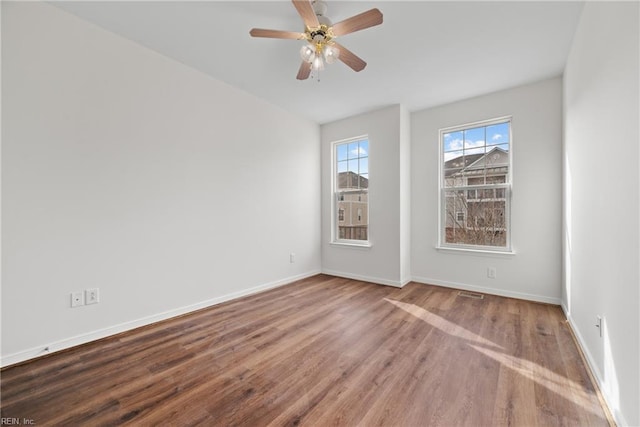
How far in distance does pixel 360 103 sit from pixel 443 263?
2662 millimetres

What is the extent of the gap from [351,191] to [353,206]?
26 centimetres

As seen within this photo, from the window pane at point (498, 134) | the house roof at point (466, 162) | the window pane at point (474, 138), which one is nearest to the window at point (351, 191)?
the house roof at point (466, 162)

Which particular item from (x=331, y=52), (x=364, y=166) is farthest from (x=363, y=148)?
(x=331, y=52)

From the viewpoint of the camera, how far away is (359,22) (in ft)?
6.23

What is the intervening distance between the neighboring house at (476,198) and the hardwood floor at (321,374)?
1.20 metres

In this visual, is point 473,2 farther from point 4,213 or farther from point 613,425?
point 4,213

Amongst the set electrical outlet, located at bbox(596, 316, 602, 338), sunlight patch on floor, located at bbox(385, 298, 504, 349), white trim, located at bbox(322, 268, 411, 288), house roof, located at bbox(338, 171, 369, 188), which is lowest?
sunlight patch on floor, located at bbox(385, 298, 504, 349)

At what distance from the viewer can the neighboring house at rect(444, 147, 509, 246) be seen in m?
3.57

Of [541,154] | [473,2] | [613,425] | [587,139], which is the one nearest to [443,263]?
[541,154]

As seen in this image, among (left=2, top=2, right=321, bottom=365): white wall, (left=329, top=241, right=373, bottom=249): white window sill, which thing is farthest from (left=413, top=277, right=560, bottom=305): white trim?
(left=2, top=2, right=321, bottom=365): white wall

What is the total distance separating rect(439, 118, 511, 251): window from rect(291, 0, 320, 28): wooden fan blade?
2.78 meters

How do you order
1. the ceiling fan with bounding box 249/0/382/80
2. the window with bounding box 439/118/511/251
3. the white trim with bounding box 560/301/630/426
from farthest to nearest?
1. the window with bounding box 439/118/511/251
2. the ceiling fan with bounding box 249/0/382/80
3. the white trim with bounding box 560/301/630/426

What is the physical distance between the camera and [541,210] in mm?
3248

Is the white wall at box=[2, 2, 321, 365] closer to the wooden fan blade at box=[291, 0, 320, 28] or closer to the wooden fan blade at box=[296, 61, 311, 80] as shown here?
the wooden fan blade at box=[296, 61, 311, 80]
